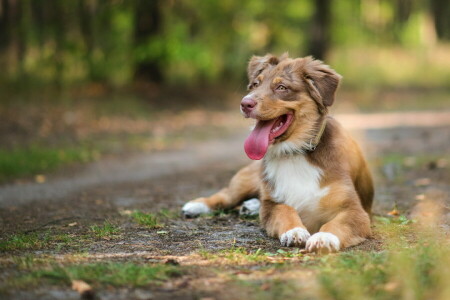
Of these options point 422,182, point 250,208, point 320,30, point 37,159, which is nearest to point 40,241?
point 250,208

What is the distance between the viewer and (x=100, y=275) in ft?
13.6

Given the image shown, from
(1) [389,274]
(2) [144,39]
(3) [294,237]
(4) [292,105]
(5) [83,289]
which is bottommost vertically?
(3) [294,237]

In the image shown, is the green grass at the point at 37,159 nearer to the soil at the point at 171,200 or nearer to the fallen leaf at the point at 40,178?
the fallen leaf at the point at 40,178

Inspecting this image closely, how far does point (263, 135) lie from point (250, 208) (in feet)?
4.48

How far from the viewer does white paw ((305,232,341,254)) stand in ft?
16.3

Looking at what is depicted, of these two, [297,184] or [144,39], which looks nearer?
[297,184]

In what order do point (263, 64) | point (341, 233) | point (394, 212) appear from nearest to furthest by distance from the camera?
point (341, 233) → point (263, 64) → point (394, 212)

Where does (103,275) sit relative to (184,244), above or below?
above

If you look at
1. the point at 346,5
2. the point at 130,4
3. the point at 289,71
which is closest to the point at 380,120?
the point at 130,4

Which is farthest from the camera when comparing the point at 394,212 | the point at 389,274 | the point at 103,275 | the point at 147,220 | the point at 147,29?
the point at 147,29

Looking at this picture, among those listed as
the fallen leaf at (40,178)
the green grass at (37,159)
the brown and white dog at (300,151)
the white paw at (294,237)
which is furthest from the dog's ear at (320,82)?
the green grass at (37,159)

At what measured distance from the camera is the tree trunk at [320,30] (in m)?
27.2

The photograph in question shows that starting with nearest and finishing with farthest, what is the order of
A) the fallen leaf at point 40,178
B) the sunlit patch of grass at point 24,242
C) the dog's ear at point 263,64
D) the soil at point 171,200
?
1. the soil at point 171,200
2. the sunlit patch of grass at point 24,242
3. the dog's ear at point 263,64
4. the fallen leaf at point 40,178

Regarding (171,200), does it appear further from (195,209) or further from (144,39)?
(144,39)
